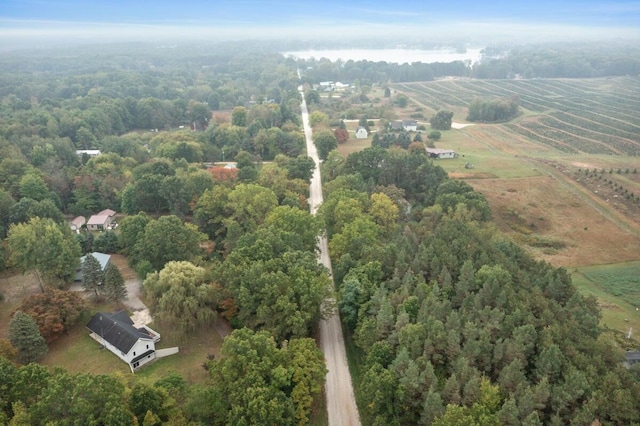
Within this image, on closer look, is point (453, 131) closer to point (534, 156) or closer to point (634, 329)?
point (534, 156)

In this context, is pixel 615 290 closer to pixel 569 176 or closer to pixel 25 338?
pixel 569 176

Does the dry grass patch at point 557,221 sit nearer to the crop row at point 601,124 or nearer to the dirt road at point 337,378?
the dirt road at point 337,378

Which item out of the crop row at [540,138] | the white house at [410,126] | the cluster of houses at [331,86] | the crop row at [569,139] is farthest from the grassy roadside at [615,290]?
the cluster of houses at [331,86]

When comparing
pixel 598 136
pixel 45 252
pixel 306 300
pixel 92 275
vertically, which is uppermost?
pixel 598 136

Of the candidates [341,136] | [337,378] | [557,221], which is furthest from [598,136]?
[337,378]

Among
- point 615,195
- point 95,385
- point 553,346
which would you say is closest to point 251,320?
point 95,385

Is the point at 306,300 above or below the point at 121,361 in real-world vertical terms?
above

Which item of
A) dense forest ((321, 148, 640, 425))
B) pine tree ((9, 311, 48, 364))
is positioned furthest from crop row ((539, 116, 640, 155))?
pine tree ((9, 311, 48, 364))
